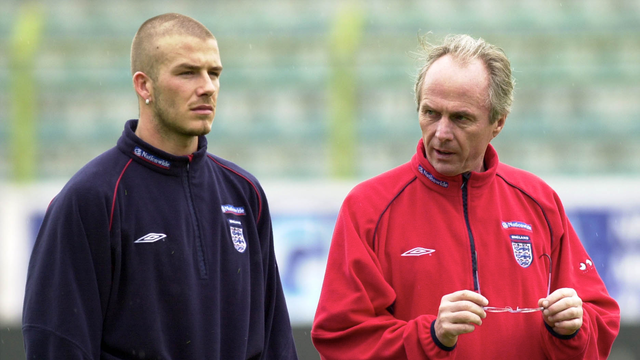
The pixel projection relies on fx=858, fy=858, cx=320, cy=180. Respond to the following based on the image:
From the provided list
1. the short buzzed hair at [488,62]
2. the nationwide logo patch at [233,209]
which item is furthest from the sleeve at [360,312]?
the short buzzed hair at [488,62]

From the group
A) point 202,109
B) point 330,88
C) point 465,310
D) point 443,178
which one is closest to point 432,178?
point 443,178

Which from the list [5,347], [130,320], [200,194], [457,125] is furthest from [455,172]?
[5,347]

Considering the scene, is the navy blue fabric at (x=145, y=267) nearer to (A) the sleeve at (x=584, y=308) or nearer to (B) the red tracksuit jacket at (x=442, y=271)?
(B) the red tracksuit jacket at (x=442, y=271)

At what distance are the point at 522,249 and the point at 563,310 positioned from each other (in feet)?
0.85

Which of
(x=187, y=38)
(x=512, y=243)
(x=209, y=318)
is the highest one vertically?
(x=187, y=38)

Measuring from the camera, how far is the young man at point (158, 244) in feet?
7.48

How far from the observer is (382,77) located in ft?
27.4

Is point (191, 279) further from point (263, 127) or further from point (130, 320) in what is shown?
point (263, 127)

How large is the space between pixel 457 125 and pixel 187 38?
83 cm

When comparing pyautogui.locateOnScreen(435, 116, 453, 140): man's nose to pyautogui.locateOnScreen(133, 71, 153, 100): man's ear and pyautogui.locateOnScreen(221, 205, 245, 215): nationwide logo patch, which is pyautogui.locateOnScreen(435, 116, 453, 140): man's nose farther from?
pyautogui.locateOnScreen(133, 71, 153, 100): man's ear

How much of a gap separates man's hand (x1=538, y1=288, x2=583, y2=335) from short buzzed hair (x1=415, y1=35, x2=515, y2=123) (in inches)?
22.7

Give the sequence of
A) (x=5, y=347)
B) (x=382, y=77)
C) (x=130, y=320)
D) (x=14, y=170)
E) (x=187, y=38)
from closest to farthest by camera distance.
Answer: (x=130, y=320) < (x=187, y=38) < (x=5, y=347) < (x=14, y=170) < (x=382, y=77)

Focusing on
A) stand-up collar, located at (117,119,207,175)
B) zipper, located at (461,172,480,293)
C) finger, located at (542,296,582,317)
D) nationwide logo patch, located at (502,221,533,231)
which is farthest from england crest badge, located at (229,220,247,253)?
finger, located at (542,296,582,317)

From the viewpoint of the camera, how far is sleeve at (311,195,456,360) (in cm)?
239
